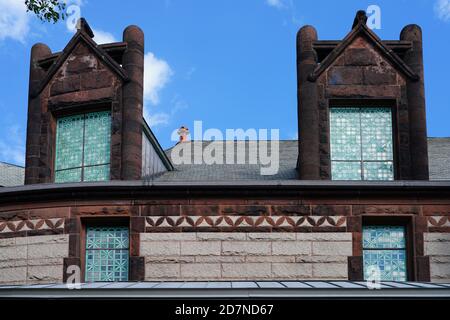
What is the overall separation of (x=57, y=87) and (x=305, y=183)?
19.8 feet

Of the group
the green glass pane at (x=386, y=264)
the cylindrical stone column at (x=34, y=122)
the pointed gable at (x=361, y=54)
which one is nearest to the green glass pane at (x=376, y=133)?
the pointed gable at (x=361, y=54)

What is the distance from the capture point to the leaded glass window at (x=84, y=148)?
53.6 feet

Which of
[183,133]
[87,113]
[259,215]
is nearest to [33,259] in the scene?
[87,113]

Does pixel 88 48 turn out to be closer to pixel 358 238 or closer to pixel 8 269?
pixel 8 269

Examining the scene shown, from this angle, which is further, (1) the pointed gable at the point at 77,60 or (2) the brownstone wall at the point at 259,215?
(1) the pointed gable at the point at 77,60

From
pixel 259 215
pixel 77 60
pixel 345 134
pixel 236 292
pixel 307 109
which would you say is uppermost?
pixel 77 60

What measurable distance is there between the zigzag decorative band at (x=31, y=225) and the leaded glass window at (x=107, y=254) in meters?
0.60

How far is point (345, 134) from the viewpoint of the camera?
1627 centimetres

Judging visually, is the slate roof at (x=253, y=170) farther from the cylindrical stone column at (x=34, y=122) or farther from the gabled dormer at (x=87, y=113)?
the cylindrical stone column at (x=34, y=122)

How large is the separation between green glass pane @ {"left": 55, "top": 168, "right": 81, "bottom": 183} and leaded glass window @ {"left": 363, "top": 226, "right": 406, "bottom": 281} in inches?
238

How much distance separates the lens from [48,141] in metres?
16.8

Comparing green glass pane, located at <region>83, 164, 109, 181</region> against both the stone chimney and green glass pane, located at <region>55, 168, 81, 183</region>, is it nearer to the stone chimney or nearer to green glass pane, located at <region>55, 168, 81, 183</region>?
green glass pane, located at <region>55, 168, 81, 183</region>

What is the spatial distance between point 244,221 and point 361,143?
3243mm

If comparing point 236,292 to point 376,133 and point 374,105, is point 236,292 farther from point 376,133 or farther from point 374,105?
point 374,105
